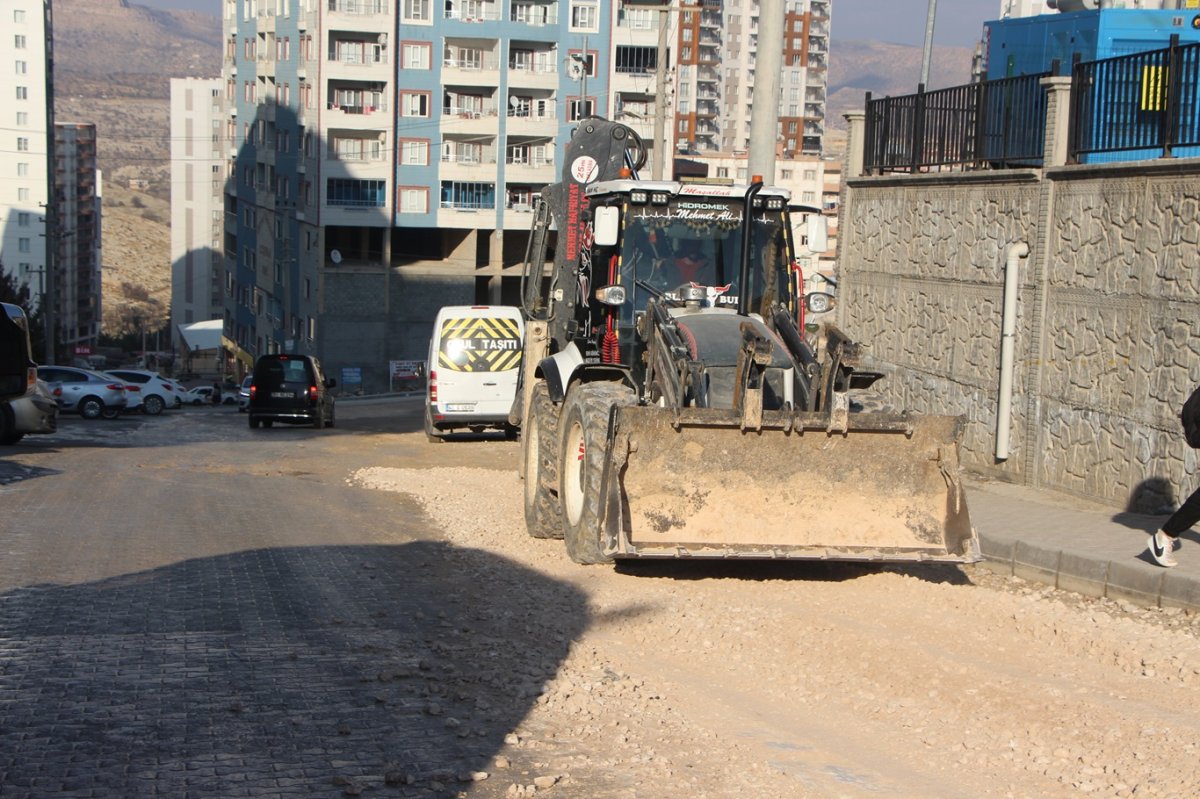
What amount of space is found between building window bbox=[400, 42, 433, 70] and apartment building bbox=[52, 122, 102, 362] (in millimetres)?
74299

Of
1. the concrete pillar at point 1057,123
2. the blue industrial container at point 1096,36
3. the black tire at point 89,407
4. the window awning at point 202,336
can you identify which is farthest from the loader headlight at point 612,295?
the window awning at point 202,336

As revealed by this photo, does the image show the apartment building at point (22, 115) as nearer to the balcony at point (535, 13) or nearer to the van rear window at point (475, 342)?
the balcony at point (535, 13)

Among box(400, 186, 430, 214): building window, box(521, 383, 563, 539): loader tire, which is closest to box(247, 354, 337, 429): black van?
box(521, 383, 563, 539): loader tire

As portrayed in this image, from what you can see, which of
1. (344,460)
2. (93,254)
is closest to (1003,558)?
(344,460)

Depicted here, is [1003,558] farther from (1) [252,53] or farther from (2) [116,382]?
(1) [252,53]

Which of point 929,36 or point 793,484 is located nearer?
point 793,484

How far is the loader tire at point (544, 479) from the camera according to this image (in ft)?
40.3

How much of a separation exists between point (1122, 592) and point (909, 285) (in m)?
7.99

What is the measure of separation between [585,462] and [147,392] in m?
38.5

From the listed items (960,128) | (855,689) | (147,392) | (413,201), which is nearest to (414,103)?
(413,201)

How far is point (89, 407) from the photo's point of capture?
41406 mm

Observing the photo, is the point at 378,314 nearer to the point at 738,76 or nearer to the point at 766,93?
the point at 766,93

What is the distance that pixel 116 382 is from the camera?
42.3 m

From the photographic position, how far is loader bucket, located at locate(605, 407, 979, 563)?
9.98 metres
